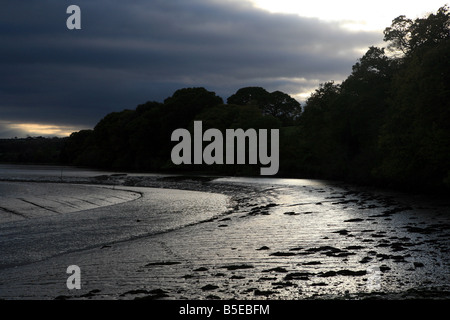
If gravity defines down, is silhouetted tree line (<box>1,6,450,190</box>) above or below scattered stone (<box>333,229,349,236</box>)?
above

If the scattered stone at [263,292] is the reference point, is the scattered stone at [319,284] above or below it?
above

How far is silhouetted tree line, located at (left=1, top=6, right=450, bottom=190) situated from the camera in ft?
121

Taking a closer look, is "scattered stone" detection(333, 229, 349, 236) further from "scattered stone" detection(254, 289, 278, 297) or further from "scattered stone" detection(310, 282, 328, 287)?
"scattered stone" detection(254, 289, 278, 297)

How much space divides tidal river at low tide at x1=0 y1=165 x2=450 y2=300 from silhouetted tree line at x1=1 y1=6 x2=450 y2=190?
29.4ft

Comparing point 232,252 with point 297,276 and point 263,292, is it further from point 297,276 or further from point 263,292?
point 263,292

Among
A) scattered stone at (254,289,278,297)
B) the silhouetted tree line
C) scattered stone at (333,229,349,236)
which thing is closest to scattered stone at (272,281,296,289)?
scattered stone at (254,289,278,297)

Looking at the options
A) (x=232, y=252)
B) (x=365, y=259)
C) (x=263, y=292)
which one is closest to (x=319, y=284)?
(x=263, y=292)

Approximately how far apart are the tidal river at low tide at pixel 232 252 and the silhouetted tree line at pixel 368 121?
8964 mm

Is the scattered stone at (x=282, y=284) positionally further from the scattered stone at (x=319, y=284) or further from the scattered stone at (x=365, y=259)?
the scattered stone at (x=365, y=259)

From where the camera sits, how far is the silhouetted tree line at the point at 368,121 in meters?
37.0

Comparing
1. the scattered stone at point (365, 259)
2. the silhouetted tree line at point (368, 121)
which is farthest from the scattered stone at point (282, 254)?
the silhouetted tree line at point (368, 121)

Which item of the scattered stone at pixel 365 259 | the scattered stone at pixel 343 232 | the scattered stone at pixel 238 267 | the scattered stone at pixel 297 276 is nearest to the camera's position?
the scattered stone at pixel 297 276

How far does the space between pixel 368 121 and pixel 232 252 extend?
44915mm
